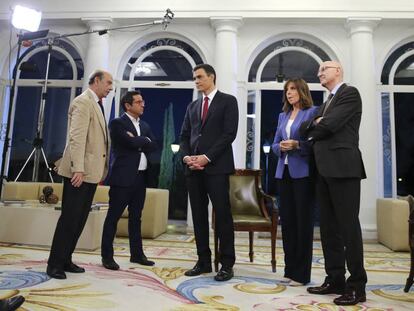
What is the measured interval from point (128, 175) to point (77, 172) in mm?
473

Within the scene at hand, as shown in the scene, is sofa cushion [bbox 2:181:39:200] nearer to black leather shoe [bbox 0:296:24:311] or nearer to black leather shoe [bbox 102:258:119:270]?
black leather shoe [bbox 102:258:119:270]

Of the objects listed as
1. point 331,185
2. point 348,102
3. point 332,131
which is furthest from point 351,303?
point 348,102

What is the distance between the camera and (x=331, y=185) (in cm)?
212

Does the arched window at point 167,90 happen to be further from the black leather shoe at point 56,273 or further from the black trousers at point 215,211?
the black leather shoe at point 56,273

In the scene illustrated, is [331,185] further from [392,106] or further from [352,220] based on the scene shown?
[392,106]

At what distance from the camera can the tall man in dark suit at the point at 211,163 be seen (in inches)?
98.7

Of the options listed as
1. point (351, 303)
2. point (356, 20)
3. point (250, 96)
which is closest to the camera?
point (351, 303)

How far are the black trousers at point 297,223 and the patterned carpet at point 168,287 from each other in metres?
0.13

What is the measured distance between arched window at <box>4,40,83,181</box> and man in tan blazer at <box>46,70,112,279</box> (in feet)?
12.1

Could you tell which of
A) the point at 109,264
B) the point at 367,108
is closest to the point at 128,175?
the point at 109,264

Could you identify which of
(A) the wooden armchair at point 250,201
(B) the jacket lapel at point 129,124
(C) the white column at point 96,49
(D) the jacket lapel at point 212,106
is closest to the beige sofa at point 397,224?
(A) the wooden armchair at point 250,201

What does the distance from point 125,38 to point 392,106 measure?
4.28m

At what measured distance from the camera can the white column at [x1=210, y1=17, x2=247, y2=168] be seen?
206 inches

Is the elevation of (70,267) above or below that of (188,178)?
below
